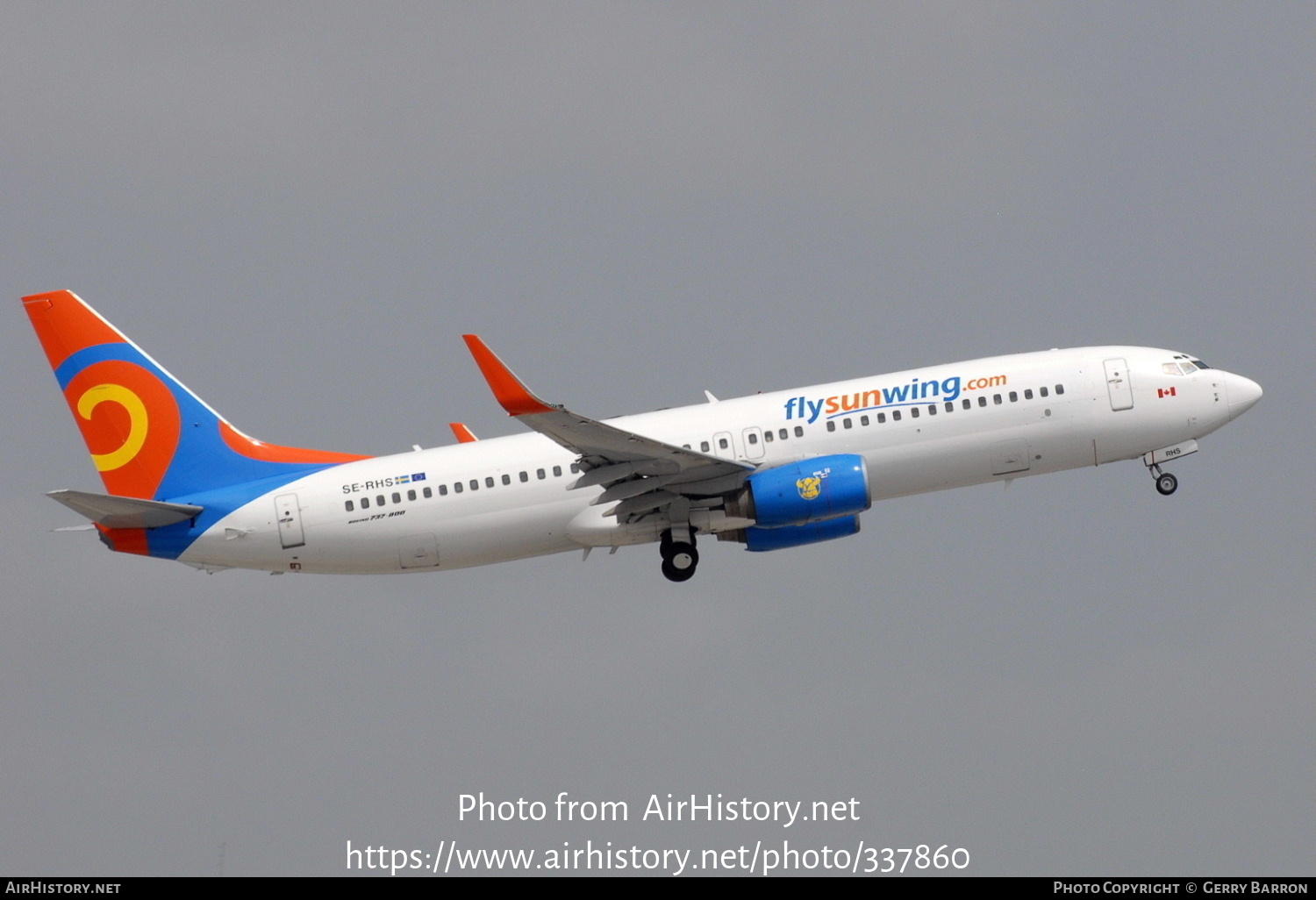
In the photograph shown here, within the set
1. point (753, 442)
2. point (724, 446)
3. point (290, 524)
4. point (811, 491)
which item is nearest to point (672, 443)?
point (724, 446)

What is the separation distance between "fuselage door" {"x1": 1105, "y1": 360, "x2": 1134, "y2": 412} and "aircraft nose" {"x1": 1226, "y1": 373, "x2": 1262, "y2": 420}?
10.7 feet

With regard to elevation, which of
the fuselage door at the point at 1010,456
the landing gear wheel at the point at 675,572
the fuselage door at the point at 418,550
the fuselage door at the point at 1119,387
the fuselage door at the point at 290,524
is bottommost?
the landing gear wheel at the point at 675,572

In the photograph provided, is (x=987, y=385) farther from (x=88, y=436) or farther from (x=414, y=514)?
(x=88, y=436)

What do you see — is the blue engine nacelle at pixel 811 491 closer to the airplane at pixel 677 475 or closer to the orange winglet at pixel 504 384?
the airplane at pixel 677 475

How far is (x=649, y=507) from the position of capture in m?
46.0

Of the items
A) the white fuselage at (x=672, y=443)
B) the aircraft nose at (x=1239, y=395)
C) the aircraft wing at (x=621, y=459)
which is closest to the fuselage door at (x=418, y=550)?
the white fuselage at (x=672, y=443)

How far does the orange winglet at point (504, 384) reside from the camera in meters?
39.8

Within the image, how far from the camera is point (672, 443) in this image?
151 ft

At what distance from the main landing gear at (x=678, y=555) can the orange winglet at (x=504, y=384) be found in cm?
757

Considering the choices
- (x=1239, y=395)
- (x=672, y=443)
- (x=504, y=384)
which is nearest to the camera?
(x=504, y=384)

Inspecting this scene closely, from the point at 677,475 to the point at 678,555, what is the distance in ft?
9.39

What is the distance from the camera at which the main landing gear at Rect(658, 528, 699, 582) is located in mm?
46594

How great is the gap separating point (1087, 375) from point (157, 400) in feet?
88.8

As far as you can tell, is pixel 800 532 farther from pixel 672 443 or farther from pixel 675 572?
pixel 672 443
